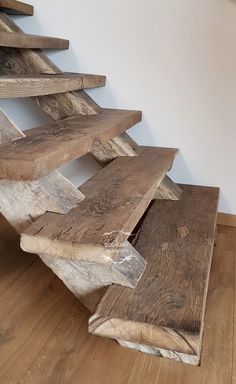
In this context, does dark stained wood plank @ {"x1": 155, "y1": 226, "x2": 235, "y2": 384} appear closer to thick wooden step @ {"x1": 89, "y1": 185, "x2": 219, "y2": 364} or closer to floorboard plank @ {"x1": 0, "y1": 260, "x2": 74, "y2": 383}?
thick wooden step @ {"x1": 89, "y1": 185, "x2": 219, "y2": 364}

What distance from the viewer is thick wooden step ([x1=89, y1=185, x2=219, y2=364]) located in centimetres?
74

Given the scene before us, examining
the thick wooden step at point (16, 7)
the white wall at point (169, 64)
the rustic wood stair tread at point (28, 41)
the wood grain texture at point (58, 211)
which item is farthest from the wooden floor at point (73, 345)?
the thick wooden step at point (16, 7)

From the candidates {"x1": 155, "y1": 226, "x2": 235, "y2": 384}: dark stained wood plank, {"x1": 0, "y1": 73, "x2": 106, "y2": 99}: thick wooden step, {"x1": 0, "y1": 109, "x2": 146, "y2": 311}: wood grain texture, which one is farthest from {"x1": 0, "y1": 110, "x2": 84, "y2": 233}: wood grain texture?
{"x1": 155, "y1": 226, "x2": 235, "y2": 384}: dark stained wood plank

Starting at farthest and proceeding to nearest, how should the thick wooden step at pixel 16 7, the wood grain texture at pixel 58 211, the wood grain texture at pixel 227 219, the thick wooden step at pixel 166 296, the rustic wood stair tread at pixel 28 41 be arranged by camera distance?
the wood grain texture at pixel 227 219 → the thick wooden step at pixel 16 7 → the rustic wood stair tread at pixel 28 41 → the wood grain texture at pixel 58 211 → the thick wooden step at pixel 166 296

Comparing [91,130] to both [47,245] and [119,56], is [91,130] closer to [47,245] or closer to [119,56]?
[47,245]

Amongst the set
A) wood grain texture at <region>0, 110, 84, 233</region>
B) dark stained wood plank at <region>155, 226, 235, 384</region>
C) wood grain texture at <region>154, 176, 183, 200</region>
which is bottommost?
dark stained wood plank at <region>155, 226, 235, 384</region>

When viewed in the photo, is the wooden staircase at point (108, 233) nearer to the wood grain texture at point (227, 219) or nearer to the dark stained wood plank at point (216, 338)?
the dark stained wood plank at point (216, 338)

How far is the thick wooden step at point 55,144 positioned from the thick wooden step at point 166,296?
1.10ft

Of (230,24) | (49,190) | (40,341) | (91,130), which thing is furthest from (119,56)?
(40,341)

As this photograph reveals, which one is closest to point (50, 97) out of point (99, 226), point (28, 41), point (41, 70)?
point (41, 70)

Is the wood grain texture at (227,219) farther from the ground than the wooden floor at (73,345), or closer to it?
closer to it

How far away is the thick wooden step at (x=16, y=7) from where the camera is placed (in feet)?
4.45

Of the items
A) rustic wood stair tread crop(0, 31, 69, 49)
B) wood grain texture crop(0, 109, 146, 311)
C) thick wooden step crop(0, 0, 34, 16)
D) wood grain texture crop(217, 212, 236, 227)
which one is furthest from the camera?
wood grain texture crop(217, 212, 236, 227)

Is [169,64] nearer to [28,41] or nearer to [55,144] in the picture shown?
[28,41]
